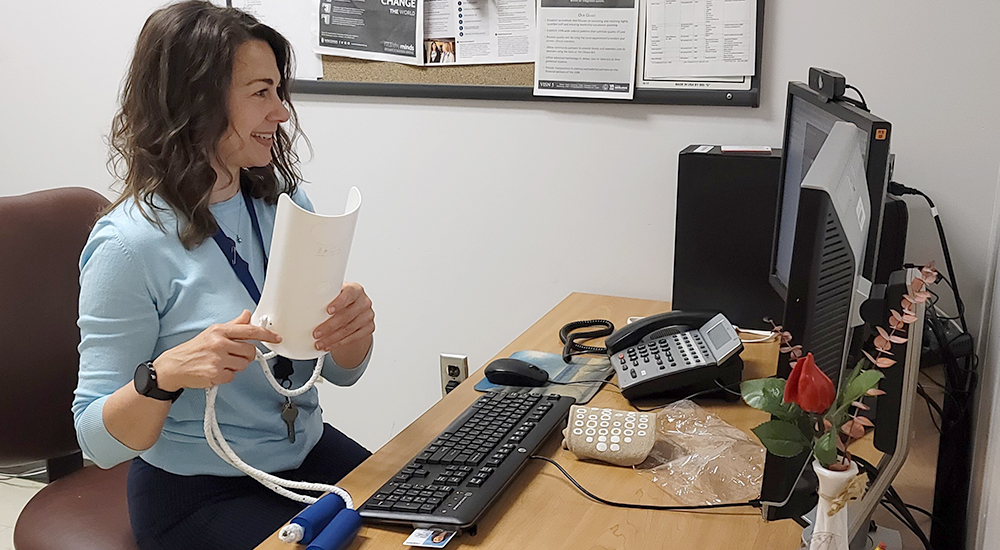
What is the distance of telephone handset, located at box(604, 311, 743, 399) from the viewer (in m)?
1.40

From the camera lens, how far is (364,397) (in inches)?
93.3

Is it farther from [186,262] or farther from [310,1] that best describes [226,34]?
[310,1]

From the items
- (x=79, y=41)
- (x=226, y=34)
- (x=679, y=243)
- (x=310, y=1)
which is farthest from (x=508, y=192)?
(x=79, y=41)

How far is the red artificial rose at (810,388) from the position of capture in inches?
29.1

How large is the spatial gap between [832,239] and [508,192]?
51.5 inches

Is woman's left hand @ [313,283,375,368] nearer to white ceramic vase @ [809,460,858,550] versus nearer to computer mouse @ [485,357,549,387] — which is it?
computer mouse @ [485,357,549,387]

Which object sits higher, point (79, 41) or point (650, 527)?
point (79, 41)

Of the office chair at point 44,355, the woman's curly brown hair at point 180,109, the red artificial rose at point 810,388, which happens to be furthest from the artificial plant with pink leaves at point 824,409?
the office chair at point 44,355

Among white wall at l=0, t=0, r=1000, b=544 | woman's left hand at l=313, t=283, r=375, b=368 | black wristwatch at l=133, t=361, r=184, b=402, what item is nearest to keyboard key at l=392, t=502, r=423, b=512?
woman's left hand at l=313, t=283, r=375, b=368

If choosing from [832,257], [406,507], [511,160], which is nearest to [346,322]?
[406,507]

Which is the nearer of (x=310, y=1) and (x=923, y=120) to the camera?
(x=923, y=120)

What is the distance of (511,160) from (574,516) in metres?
1.10

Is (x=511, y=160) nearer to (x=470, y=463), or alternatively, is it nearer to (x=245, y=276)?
(x=245, y=276)

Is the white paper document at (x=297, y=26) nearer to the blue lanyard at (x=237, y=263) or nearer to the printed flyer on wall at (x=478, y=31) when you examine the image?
the printed flyer on wall at (x=478, y=31)
